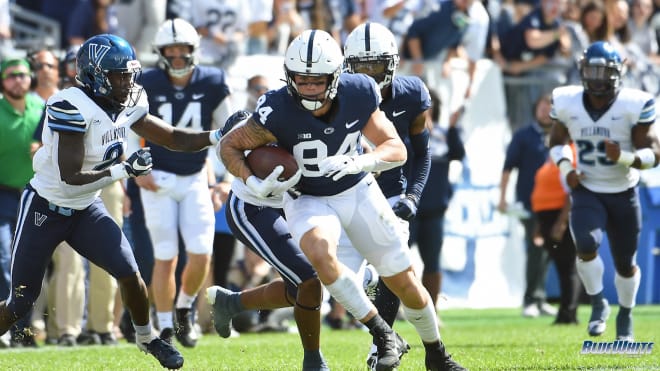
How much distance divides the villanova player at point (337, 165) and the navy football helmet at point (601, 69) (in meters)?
2.70

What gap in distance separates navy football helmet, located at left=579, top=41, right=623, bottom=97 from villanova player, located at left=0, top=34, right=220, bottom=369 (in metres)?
3.22

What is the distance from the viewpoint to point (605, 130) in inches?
329

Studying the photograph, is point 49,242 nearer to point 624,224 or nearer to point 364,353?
point 364,353

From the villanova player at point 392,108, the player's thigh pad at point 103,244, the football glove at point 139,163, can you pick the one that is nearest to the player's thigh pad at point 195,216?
the villanova player at point 392,108

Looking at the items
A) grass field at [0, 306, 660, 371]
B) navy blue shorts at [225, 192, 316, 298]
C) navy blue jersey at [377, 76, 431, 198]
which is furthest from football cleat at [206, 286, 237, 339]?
navy blue jersey at [377, 76, 431, 198]

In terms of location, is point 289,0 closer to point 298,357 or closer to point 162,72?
point 162,72

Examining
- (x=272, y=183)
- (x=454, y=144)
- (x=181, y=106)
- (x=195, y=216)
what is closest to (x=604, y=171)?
(x=454, y=144)

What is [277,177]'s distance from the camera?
5.78 meters

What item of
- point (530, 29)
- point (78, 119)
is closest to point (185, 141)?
point (78, 119)

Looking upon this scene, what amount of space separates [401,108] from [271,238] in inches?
45.4

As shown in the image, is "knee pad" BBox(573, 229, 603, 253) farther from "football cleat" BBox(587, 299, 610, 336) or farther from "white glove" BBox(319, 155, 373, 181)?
"white glove" BBox(319, 155, 373, 181)

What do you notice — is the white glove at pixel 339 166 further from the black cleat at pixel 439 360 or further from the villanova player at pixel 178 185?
the villanova player at pixel 178 185

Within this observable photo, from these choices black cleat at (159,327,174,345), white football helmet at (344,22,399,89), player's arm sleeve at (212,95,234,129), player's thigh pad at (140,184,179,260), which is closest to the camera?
white football helmet at (344,22,399,89)

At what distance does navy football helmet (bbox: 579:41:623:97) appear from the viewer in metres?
8.27
